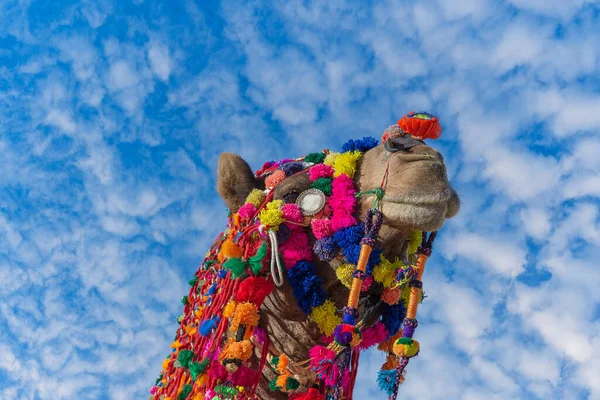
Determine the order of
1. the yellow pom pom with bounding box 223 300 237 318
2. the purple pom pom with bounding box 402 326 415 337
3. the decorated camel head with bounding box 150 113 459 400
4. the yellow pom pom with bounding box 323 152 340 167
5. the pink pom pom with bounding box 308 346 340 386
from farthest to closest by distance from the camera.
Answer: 1. the yellow pom pom with bounding box 323 152 340 167
2. the purple pom pom with bounding box 402 326 415 337
3. the yellow pom pom with bounding box 223 300 237 318
4. the decorated camel head with bounding box 150 113 459 400
5. the pink pom pom with bounding box 308 346 340 386

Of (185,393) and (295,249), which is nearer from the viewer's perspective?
(185,393)

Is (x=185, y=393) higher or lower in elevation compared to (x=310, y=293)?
lower

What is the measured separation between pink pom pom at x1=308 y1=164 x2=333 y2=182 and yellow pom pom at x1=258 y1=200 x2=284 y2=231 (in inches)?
18.1

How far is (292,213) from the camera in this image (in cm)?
462

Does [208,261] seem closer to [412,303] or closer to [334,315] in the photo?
[334,315]

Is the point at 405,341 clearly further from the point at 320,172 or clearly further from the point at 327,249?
the point at 320,172

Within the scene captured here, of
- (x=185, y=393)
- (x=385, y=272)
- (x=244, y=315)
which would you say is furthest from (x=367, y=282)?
(x=185, y=393)

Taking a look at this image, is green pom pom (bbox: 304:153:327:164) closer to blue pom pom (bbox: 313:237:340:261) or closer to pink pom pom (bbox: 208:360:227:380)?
blue pom pom (bbox: 313:237:340:261)

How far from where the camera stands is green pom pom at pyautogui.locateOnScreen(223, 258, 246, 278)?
4.40 m

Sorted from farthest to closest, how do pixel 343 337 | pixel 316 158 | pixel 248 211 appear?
1. pixel 316 158
2. pixel 248 211
3. pixel 343 337

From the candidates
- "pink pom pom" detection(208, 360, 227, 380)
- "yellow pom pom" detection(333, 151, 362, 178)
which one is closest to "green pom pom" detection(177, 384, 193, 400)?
"pink pom pom" detection(208, 360, 227, 380)

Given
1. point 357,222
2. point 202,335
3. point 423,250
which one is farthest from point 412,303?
point 202,335

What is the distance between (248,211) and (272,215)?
32 centimetres

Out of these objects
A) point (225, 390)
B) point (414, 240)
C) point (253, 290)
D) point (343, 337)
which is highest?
point (414, 240)
